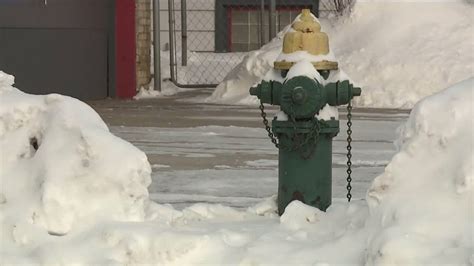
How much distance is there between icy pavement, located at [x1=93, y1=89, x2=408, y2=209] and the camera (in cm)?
723

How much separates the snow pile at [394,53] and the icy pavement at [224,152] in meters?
1.42

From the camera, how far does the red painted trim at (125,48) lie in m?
18.4

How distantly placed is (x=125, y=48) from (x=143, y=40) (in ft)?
2.66

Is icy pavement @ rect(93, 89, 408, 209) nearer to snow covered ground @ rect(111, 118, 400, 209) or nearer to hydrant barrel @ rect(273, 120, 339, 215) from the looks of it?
snow covered ground @ rect(111, 118, 400, 209)

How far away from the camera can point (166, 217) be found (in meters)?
4.92

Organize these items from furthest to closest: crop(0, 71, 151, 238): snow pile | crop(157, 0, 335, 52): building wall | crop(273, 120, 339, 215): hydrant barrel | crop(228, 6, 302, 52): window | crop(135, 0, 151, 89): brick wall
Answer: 1. crop(228, 6, 302, 52): window
2. crop(157, 0, 335, 52): building wall
3. crop(135, 0, 151, 89): brick wall
4. crop(273, 120, 339, 215): hydrant barrel
5. crop(0, 71, 151, 238): snow pile

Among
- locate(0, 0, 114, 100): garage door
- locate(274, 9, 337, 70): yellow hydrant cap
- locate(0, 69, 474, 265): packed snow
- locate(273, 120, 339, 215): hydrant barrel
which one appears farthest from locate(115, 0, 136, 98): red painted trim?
locate(0, 69, 474, 265): packed snow

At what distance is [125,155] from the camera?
463cm

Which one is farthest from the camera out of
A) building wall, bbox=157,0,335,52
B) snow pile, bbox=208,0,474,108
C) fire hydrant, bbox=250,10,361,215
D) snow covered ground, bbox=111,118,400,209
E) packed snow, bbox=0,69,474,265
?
building wall, bbox=157,0,335,52

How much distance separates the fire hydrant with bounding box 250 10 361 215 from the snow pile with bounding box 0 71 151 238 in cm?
94

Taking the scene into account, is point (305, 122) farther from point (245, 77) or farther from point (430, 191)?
point (245, 77)

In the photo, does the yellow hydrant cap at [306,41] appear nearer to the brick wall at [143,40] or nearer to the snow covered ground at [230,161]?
the snow covered ground at [230,161]

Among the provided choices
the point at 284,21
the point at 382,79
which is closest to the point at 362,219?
the point at 382,79

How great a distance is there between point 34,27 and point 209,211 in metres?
11.4
